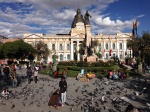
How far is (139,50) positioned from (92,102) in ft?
85.0

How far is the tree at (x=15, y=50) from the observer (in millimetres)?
57688

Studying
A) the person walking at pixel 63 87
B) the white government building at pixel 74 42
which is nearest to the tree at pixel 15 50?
the white government building at pixel 74 42

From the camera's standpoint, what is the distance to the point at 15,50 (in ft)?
189

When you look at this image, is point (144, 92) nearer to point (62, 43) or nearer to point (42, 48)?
point (42, 48)

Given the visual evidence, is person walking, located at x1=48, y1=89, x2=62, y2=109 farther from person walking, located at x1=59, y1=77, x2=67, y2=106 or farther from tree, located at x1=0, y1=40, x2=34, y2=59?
tree, located at x1=0, y1=40, x2=34, y2=59

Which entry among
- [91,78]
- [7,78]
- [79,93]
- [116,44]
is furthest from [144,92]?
[116,44]

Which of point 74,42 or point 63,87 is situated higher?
point 74,42

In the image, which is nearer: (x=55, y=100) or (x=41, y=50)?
(x=55, y=100)

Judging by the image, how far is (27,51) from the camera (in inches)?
2399

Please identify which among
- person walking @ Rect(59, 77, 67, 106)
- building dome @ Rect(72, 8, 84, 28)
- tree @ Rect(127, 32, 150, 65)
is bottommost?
person walking @ Rect(59, 77, 67, 106)

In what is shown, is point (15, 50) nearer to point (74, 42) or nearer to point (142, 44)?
point (74, 42)

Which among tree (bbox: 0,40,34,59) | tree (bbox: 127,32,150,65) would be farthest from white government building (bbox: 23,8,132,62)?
tree (bbox: 127,32,150,65)

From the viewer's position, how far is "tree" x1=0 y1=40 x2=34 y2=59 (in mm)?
57688

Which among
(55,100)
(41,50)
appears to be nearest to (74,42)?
(41,50)
